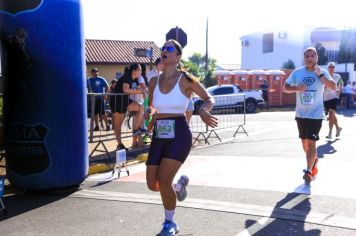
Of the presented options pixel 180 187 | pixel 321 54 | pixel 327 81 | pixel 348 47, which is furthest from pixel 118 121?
pixel 348 47

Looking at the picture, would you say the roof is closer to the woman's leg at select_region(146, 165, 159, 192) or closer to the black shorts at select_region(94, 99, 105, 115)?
the black shorts at select_region(94, 99, 105, 115)

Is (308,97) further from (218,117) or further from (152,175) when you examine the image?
(218,117)

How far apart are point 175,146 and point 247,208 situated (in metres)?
1.51

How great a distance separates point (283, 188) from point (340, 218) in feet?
4.82

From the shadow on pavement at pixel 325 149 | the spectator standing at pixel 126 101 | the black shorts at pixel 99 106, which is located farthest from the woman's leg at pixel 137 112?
the shadow on pavement at pixel 325 149

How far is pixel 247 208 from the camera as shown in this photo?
212 inches

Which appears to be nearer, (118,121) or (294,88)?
(294,88)

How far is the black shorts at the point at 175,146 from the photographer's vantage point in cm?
444

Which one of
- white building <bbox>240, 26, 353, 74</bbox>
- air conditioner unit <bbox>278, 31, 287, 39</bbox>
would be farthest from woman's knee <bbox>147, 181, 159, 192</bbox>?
air conditioner unit <bbox>278, 31, 287, 39</bbox>

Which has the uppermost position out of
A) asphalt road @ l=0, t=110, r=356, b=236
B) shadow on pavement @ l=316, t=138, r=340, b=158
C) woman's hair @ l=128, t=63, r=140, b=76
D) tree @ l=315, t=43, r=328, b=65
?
tree @ l=315, t=43, r=328, b=65

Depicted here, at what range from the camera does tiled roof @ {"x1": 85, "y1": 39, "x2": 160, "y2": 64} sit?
137 feet

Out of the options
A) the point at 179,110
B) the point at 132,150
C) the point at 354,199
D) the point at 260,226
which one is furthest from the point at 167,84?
the point at 132,150

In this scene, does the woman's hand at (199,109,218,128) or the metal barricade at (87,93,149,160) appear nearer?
the woman's hand at (199,109,218,128)

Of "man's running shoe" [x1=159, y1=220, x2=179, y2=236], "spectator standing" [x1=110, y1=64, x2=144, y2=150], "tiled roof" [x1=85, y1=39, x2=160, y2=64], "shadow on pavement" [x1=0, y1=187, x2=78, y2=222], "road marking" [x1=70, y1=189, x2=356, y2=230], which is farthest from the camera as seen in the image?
"tiled roof" [x1=85, y1=39, x2=160, y2=64]
